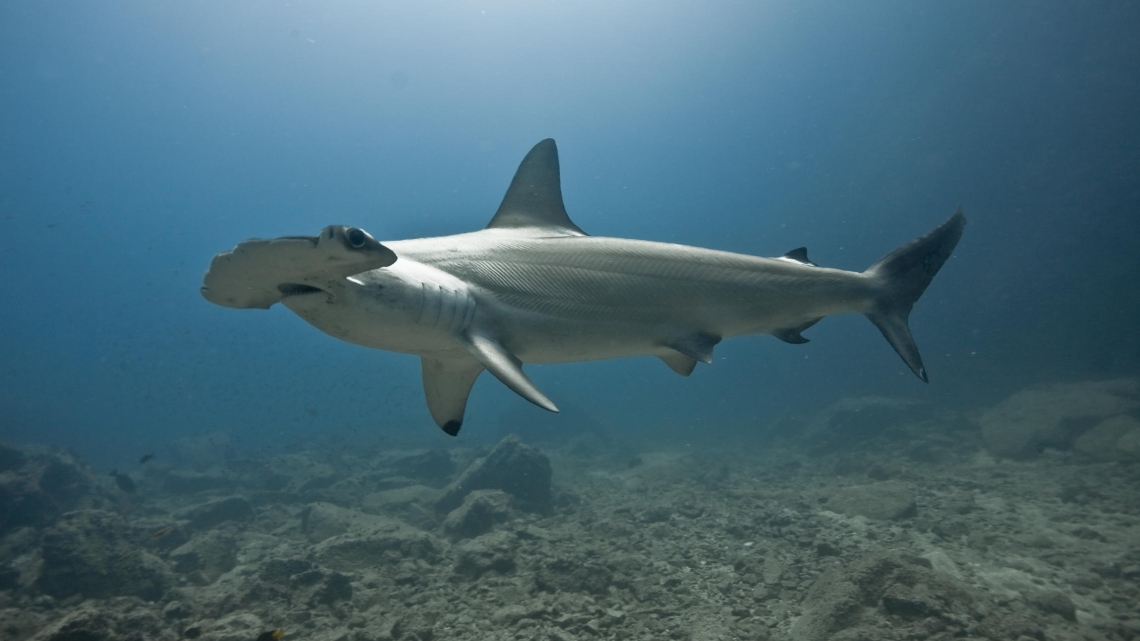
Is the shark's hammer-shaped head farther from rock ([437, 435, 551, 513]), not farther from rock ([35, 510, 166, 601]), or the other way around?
rock ([437, 435, 551, 513])

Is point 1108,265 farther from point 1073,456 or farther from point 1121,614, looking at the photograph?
point 1121,614

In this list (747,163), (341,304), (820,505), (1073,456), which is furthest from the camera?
(747,163)

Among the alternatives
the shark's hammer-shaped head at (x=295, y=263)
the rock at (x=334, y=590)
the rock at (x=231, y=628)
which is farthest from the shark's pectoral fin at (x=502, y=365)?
the rock at (x=334, y=590)

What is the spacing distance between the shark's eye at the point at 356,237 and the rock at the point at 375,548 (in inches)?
251

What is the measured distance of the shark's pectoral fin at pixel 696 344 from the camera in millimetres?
3955

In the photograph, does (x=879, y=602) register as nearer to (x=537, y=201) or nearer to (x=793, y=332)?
(x=793, y=332)

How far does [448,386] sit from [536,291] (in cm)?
134

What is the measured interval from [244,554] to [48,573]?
10.2ft

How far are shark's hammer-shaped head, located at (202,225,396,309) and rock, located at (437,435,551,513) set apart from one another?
33.4 ft

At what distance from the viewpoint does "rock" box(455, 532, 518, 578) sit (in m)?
6.22

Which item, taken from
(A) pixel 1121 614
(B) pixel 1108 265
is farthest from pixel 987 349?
(A) pixel 1121 614

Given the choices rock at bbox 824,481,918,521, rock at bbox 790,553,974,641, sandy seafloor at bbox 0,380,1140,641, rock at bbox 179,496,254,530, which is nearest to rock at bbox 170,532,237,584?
sandy seafloor at bbox 0,380,1140,641

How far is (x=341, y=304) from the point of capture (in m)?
2.66

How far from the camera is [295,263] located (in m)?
2.32
